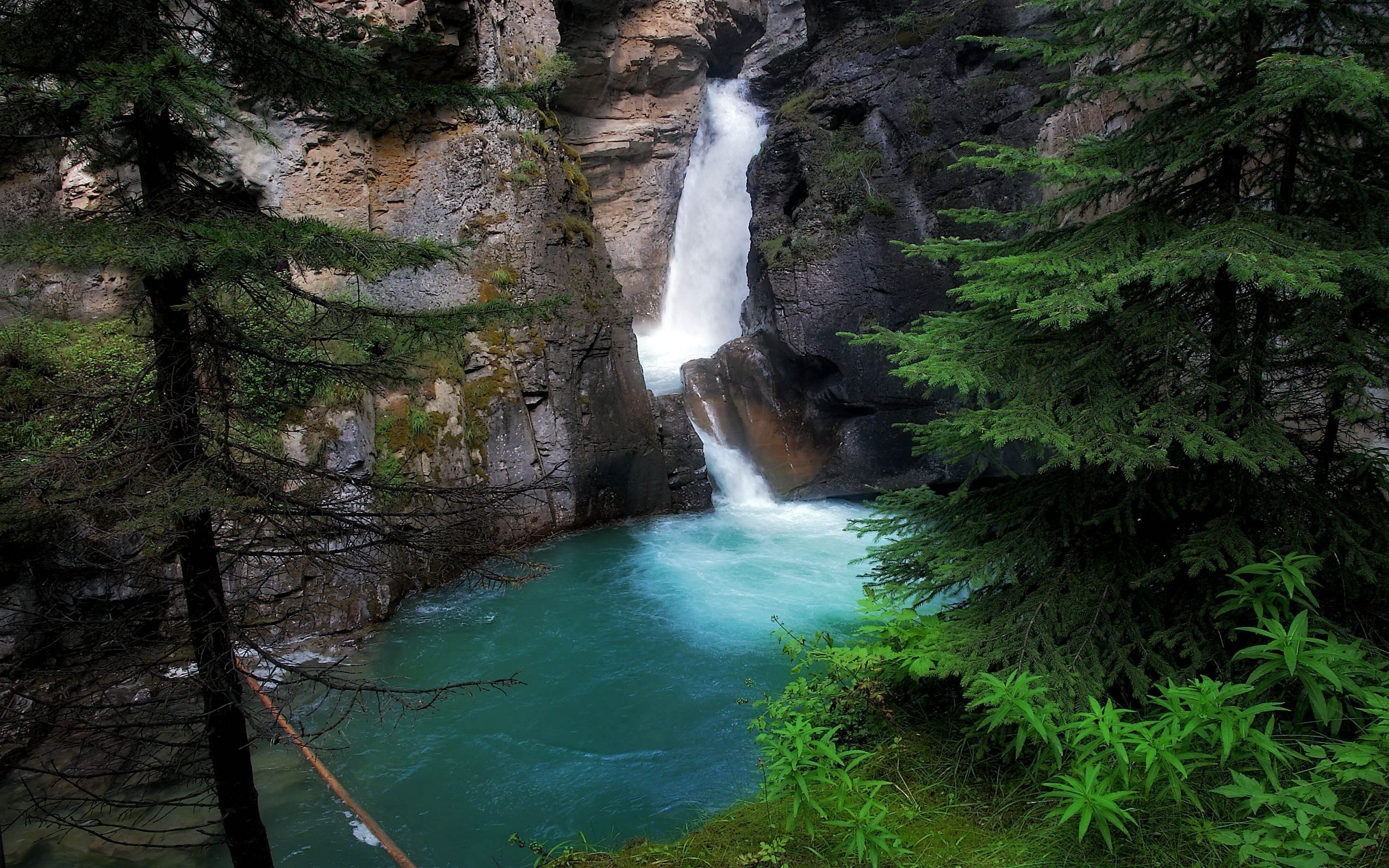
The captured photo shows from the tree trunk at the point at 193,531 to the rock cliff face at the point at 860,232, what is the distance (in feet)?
39.0

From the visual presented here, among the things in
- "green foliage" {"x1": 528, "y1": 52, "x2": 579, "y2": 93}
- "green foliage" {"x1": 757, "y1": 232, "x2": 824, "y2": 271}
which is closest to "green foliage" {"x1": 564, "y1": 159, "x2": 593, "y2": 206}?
"green foliage" {"x1": 528, "y1": 52, "x2": 579, "y2": 93}

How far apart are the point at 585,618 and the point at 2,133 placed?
7430mm

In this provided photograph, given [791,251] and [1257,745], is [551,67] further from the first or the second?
[1257,745]

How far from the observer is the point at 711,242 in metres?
21.2

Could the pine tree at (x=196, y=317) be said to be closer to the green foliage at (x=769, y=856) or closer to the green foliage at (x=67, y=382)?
the green foliage at (x=67, y=382)

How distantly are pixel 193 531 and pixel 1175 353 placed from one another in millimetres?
4840

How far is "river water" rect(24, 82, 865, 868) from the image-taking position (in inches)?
221

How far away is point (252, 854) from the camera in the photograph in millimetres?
3736

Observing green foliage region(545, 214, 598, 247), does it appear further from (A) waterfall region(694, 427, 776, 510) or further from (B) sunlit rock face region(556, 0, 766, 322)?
(B) sunlit rock face region(556, 0, 766, 322)

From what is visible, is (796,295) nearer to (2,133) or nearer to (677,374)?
(677,374)

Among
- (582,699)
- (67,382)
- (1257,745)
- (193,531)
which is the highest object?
(67,382)

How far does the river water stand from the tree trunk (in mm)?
1926

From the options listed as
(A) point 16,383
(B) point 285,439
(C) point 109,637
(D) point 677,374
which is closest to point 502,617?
(B) point 285,439

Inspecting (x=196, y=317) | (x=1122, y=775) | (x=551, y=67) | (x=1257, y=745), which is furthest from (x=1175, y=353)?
(x=551, y=67)
